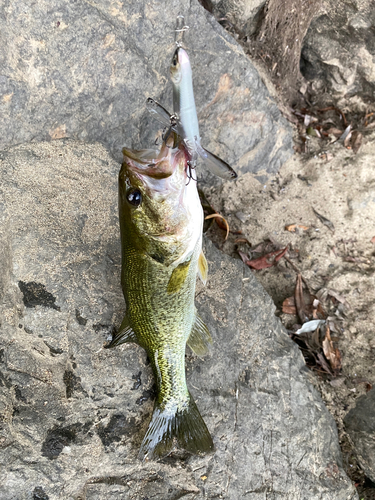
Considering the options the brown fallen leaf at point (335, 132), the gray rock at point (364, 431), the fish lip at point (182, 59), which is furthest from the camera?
the brown fallen leaf at point (335, 132)

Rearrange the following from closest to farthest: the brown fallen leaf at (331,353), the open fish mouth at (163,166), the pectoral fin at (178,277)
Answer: the open fish mouth at (163,166), the pectoral fin at (178,277), the brown fallen leaf at (331,353)

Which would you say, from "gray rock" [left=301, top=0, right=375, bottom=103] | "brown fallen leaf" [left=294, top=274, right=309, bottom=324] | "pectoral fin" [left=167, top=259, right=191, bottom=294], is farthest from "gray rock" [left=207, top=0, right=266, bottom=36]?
"pectoral fin" [left=167, top=259, right=191, bottom=294]

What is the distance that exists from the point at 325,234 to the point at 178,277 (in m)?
2.53

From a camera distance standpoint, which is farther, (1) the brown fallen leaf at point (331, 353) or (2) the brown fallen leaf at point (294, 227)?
(2) the brown fallen leaf at point (294, 227)

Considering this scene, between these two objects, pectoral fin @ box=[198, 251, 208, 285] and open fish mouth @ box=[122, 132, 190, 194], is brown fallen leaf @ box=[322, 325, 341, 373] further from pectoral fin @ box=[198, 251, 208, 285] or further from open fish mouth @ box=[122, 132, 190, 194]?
open fish mouth @ box=[122, 132, 190, 194]

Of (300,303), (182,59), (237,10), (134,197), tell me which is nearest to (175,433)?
(134,197)

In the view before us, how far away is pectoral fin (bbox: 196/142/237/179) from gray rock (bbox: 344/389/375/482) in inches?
98.0

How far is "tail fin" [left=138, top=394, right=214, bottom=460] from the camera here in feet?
8.36

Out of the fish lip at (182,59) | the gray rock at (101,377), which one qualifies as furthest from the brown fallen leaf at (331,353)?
the fish lip at (182,59)

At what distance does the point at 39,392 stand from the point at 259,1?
4.21 meters

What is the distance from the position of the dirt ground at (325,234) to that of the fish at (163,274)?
173 centimetres

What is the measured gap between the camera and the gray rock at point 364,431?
3.27 metres

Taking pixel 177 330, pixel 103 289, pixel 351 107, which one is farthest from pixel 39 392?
pixel 351 107

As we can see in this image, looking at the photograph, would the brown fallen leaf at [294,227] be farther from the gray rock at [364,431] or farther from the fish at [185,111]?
the fish at [185,111]
